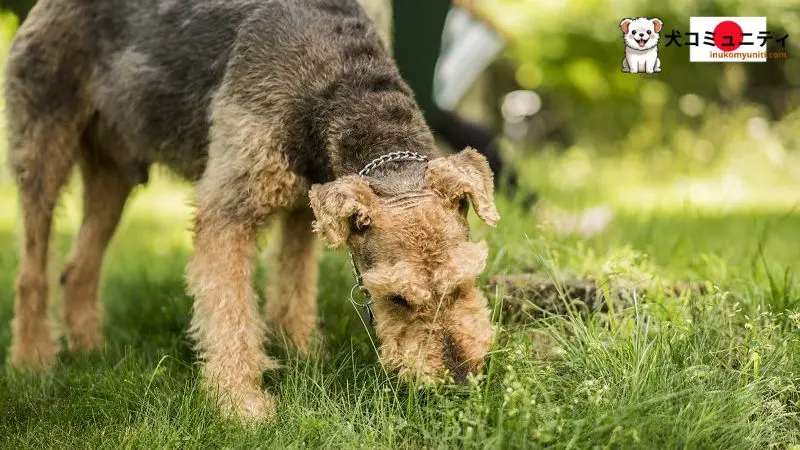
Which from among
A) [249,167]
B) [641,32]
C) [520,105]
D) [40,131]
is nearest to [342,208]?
[249,167]

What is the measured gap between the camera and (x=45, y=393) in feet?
12.9

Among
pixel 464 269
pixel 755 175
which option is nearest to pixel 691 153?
pixel 755 175

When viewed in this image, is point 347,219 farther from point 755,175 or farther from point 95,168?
point 755,175

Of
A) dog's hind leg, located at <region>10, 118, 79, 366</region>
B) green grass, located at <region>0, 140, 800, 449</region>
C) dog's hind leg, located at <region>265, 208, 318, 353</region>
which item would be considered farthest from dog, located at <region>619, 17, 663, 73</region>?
dog's hind leg, located at <region>10, 118, 79, 366</region>

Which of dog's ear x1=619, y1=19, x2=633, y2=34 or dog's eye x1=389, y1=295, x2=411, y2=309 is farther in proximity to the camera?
dog's ear x1=619, y1=19, x2=633, y2=34

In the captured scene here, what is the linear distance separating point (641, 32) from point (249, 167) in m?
3.35

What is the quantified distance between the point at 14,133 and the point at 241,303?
7.24ft

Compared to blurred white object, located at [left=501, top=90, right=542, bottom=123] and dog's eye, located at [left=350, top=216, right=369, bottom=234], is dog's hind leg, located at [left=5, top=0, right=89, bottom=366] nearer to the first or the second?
dog's eye, located at [left=350, top=216, right=369, bottom=234]

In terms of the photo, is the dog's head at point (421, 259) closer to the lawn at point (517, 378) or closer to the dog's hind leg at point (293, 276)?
the lawn at point (517, 378)

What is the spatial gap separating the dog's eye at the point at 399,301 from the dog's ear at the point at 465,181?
437 mm

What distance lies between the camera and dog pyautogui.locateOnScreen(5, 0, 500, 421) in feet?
10.8

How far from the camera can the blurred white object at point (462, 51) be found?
10148 millimetres

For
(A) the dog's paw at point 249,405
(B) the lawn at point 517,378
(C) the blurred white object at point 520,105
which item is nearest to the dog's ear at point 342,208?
(B) the lawn at point 517,378

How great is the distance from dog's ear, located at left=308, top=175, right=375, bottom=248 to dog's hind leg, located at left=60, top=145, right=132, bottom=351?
270 centimetres
